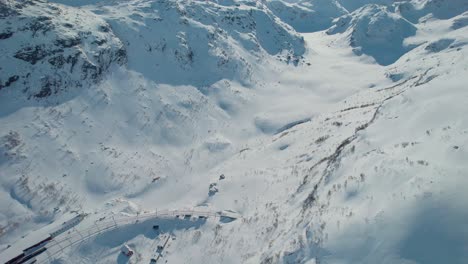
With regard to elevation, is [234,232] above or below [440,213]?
below

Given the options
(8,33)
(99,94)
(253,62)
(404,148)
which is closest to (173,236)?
(404,148)

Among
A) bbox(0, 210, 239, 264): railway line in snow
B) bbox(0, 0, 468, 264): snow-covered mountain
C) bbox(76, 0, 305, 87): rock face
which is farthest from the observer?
bbox(76, 0, 305, 87): rock face

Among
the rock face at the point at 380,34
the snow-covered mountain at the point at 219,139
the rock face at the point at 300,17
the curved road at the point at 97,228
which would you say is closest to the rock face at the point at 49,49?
the snow-covered mountain at the point at 219,139

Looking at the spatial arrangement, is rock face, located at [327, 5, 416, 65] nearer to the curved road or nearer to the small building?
Answer: the curved road

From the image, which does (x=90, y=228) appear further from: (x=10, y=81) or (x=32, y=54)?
(x=32, y=54)

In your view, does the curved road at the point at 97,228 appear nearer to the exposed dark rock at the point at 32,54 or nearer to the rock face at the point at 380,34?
the exposed dark rock at the point at 32,54

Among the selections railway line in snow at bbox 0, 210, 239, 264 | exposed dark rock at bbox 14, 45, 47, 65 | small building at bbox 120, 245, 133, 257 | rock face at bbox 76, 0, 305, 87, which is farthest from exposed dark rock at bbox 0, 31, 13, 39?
small building at bbox 120, 245, 133, 257

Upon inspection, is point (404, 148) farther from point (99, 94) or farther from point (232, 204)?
point (99, 94)
